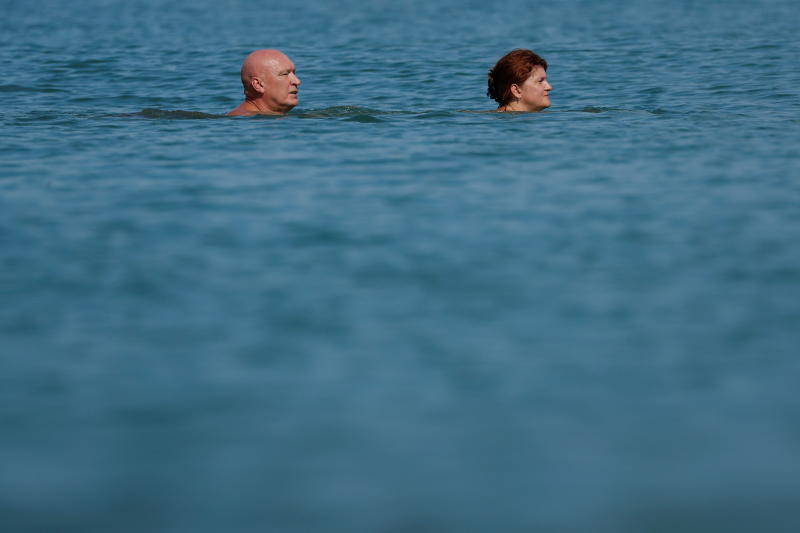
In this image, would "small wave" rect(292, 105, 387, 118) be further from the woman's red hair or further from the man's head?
the woman's red hair

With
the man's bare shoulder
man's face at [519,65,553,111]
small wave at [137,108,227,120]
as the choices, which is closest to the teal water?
small wave at [137,108,227,120]

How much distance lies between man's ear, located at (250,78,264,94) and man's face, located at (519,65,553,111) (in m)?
3.06

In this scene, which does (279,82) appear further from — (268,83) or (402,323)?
(402,323)

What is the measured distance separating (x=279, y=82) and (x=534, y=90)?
118 inches

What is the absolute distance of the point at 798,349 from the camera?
5195mm

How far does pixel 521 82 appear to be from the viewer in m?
13.3

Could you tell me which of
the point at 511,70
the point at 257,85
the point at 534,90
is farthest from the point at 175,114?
the point at 534,90

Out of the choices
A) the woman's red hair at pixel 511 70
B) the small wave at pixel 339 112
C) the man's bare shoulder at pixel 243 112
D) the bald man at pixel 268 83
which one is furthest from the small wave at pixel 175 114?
the woman's red hair at pixel 511 70

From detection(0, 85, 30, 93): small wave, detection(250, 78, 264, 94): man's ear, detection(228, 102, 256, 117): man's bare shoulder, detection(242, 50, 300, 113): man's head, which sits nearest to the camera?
detection(242, 50, 300, 113): man's head

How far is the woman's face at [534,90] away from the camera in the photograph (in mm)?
13266

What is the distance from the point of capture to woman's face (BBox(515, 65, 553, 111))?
13.3 meters

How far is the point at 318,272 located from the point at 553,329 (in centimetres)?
161

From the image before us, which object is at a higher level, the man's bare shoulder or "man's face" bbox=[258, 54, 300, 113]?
"man's face" bbox=[258, 54, 300, 113]

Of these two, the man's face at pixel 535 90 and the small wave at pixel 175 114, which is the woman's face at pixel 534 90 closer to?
the man's face at pixel 535 90
